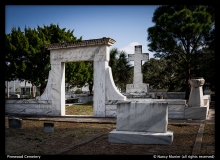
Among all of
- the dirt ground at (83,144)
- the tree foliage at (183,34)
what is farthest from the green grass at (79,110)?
A: the tree foliage at (183,34)

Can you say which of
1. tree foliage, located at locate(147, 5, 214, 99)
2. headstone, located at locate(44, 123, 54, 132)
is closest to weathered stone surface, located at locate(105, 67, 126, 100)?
headstone, located at locate(44, 123, 54, 132)

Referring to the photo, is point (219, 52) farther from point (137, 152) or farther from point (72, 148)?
point (72, 148)

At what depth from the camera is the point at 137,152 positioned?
5035mm

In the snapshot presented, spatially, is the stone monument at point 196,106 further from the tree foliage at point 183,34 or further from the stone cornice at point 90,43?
the tree foliage at point 183,34

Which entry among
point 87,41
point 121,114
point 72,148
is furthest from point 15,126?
point 87,41

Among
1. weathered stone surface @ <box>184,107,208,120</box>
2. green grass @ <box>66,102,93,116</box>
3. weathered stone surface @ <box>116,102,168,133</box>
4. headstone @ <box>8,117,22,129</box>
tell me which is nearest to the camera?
weathered stone surface @ <box>116,102,168,133</box>

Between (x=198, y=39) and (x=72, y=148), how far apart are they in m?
18.0

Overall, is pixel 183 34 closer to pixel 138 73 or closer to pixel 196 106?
pixel 138 73

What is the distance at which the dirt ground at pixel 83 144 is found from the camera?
16.6ft

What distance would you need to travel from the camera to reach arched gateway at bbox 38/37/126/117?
10.5 meters

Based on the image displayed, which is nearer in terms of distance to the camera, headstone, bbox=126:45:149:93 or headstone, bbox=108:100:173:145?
headstone, bbox=108:100:173:145

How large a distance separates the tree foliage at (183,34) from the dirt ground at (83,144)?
1265cm

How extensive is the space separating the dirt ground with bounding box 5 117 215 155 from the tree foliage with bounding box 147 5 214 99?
Answer: 1265 cm

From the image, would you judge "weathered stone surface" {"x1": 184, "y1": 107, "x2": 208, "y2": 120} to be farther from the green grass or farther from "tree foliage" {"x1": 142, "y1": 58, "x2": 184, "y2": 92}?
"tree foliage" {"x1": 142, "y1": 58, "x2": 184, "y2": 92}
